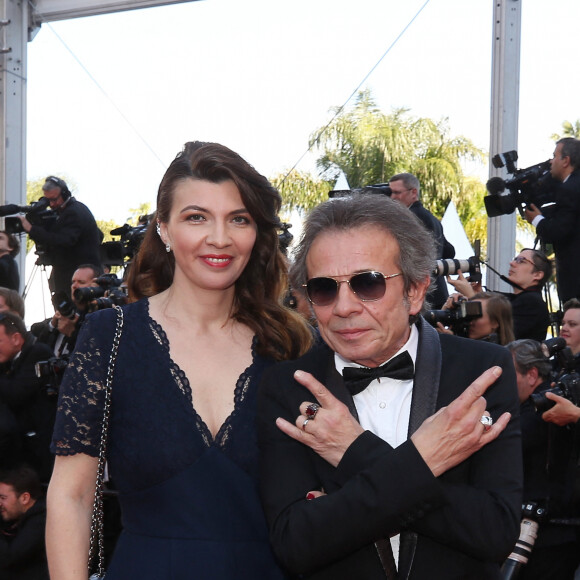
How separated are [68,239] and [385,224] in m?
7.29

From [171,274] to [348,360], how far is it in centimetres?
80

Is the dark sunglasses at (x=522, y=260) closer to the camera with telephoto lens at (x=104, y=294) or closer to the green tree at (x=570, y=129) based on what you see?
the camera with telephoto lens at (x=104, y=294)

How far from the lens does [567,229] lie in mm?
6754

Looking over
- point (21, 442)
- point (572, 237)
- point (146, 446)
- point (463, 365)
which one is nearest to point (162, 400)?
point (146, 446)

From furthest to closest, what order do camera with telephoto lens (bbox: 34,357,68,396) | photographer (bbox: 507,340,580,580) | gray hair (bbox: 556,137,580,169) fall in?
1. gray hair (bbox: 556,137,580,169)
2. camera with telephoto lens (bbox: 34,357,68,396)
3. photographer (bbox: 507,340,580,580)

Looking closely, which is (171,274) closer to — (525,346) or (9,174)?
(525,346)

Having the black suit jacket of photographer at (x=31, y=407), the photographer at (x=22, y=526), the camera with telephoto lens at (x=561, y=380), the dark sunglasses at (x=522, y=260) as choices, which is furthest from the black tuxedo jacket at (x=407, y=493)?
the dark sunglasses at (x=522, y=260)

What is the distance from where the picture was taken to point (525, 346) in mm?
5027

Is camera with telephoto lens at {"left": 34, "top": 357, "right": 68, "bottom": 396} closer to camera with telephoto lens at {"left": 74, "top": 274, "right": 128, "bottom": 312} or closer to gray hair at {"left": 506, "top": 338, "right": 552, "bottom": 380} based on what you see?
camera with telephoto lens at {"left": 74, "top": 274, "right": 128, "bottom": 312}

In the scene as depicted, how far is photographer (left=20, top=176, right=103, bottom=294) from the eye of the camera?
29.4 feet

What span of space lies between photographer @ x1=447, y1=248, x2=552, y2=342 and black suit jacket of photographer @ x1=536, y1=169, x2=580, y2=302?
14cm

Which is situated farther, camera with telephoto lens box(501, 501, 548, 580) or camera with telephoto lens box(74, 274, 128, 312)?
camera with telephoto lens box(74, 274, 128, 312)

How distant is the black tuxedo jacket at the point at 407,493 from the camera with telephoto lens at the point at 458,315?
2915 millimetres

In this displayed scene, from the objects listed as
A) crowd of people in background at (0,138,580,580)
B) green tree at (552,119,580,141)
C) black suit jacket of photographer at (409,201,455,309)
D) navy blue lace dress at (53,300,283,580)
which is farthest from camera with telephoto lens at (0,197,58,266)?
green tree at (552,119,580,141)
